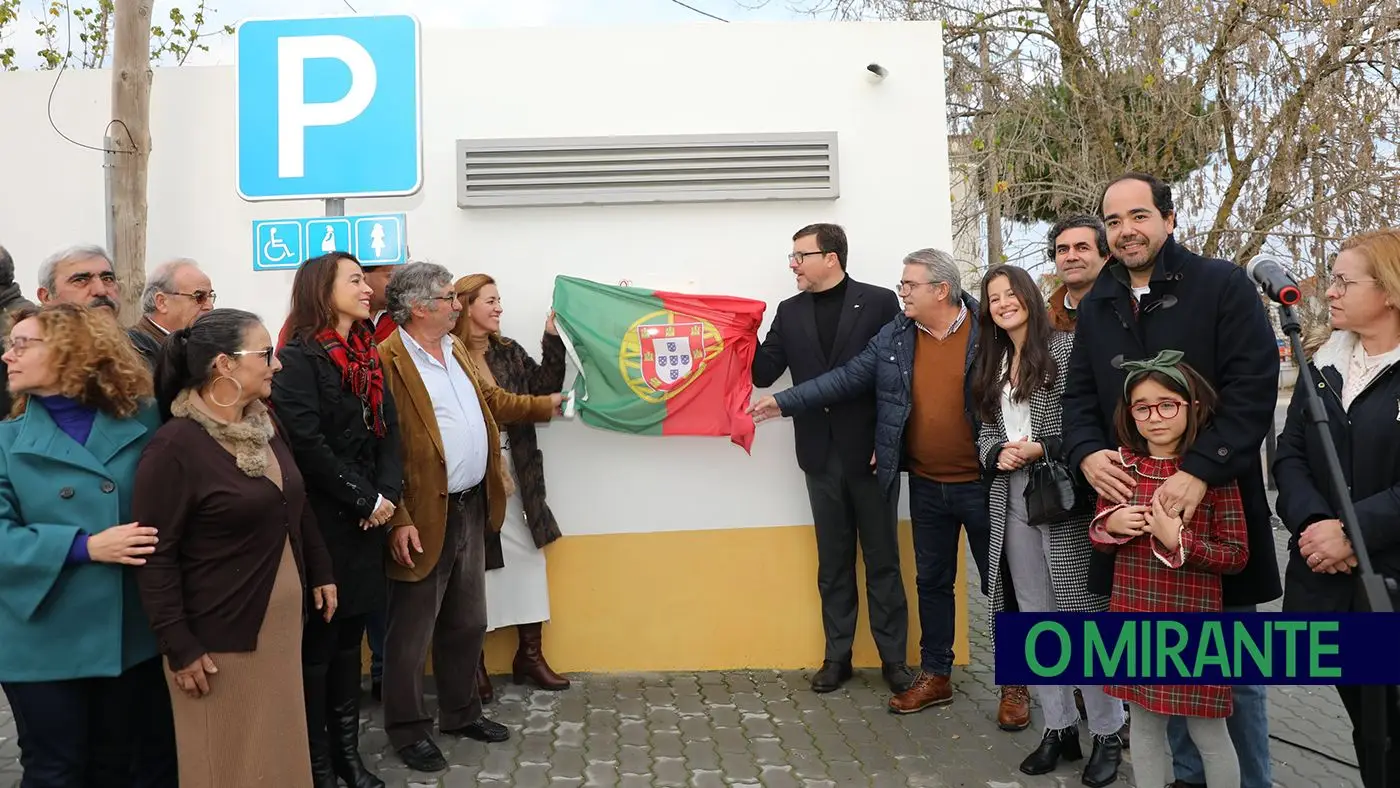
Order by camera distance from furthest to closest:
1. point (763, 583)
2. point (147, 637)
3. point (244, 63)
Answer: point (763, 583)
point (244, 63)
point (147, 637)

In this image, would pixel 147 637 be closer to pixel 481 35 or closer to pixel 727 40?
pixel 481 35

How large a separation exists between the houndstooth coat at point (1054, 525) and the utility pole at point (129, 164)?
3943 mm

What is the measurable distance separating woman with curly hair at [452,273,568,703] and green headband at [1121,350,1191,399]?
2.66 meters

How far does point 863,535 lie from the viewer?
491cm

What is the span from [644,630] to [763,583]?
0.64 m

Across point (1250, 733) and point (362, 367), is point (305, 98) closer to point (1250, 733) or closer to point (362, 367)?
point (362, 367)

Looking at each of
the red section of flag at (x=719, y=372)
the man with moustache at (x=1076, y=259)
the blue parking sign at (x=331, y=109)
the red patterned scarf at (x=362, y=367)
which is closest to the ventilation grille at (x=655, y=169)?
the red section of flag at (x=719, y=372)

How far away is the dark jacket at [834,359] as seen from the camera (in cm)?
486

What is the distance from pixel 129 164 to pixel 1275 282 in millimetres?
4786

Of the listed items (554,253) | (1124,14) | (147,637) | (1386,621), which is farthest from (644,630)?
(1124,14)

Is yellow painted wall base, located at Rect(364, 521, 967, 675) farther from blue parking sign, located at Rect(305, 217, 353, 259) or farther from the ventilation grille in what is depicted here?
blue parking sign, located at Rect(305, 217, 353, 259)

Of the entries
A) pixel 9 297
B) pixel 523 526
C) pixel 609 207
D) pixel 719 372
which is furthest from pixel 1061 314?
pixel 9 297

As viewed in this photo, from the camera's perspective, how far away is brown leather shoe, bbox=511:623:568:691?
504 cm

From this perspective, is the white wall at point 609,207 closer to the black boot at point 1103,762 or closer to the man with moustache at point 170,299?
the man with moustache at point 170,299
